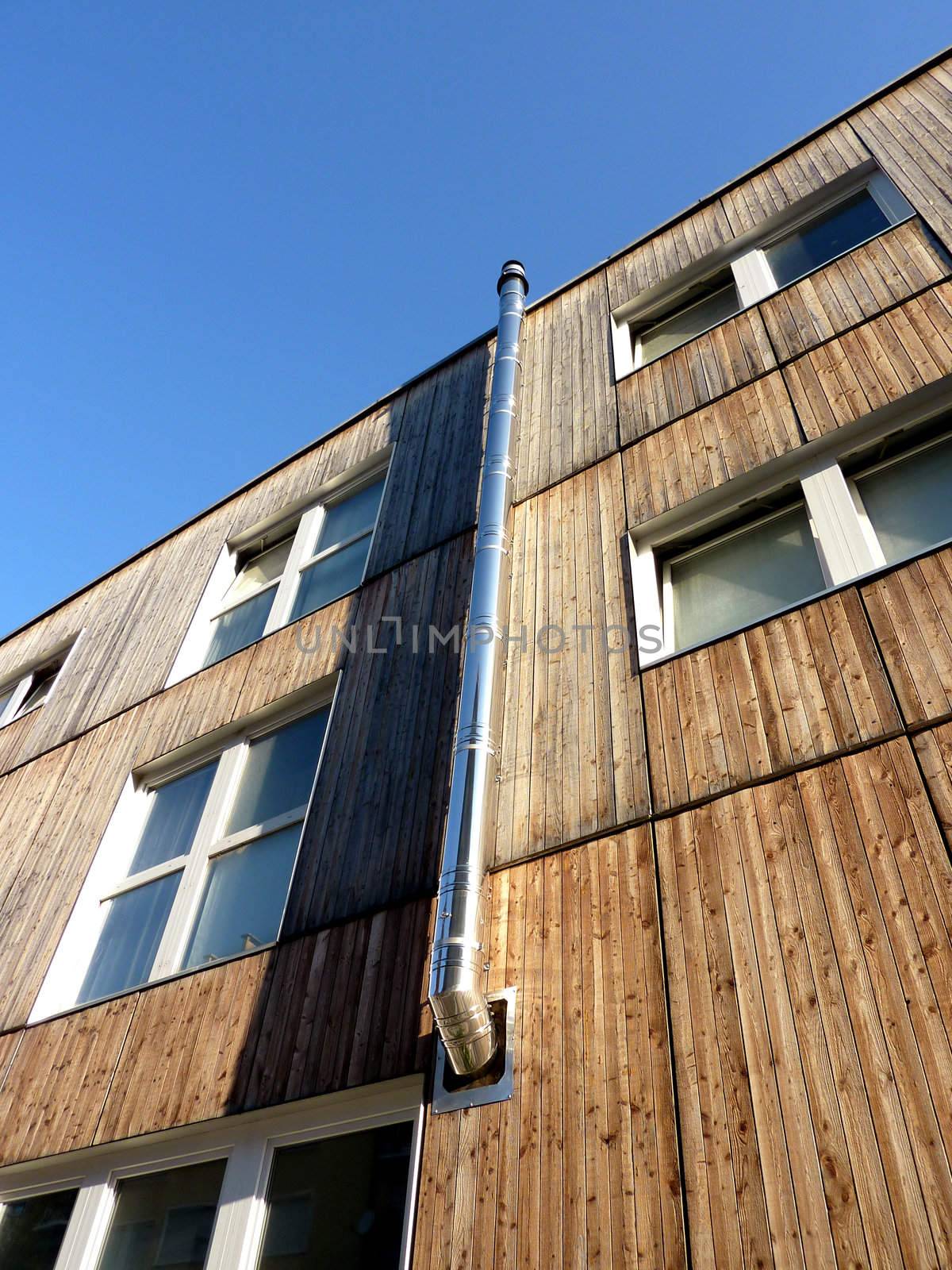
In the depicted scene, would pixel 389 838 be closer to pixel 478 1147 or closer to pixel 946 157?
pixel 478 1147

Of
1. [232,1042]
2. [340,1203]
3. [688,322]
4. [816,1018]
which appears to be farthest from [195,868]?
[688,322]

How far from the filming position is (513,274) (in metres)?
9.98

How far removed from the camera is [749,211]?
8.92 m

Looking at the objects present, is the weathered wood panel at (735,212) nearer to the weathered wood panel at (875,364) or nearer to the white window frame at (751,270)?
Answer: the white window frame at (751,270)

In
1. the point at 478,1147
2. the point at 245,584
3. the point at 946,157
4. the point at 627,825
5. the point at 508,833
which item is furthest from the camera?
the point at 245,584

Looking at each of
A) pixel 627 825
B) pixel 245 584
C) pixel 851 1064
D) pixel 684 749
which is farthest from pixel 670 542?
pixel 245 584

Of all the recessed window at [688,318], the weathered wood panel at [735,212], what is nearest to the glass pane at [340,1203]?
the recessed window at [688,318]

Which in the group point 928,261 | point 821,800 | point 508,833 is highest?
point 928,261

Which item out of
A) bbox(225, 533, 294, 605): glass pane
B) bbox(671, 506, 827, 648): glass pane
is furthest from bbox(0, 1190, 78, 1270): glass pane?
bbox(225, 533, 294, 605): glass pane

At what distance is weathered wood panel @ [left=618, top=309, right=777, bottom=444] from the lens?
7180mm

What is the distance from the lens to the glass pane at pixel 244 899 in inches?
253

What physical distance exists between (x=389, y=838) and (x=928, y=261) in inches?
220

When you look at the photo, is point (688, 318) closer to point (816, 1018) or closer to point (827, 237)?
point (827, 237)

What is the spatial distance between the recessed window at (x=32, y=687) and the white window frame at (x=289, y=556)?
312cm
